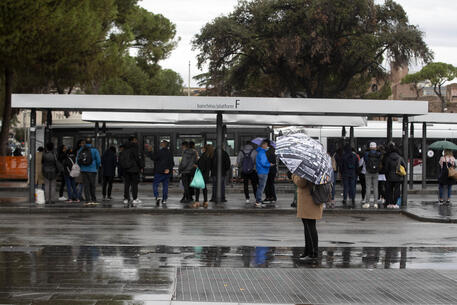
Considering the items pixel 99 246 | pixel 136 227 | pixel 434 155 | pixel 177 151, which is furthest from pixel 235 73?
pixel 99 246

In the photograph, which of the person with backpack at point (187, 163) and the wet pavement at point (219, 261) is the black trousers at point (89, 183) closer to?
the wet pavement at point (219, 261)

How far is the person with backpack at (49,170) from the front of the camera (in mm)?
18359

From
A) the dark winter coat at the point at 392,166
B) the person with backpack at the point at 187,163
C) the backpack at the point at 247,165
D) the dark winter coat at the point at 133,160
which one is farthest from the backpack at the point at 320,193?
the backpack at the point at 247,165

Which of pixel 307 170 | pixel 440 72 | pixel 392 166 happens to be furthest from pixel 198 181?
pixel 440 72

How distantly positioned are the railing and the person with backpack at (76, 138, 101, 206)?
12.2 meters

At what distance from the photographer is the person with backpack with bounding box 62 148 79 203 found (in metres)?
19.0

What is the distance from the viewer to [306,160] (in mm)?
9445

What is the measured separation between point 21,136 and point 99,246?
98.3m

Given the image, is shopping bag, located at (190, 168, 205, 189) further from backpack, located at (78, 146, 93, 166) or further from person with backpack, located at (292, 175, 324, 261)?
person with backpack, located at (292, 175, 324, 261)

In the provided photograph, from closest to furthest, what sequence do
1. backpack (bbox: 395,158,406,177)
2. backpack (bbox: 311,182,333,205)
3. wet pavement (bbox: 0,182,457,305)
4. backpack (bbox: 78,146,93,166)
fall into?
wet pavement (bbox: 0,182,457,305) → backpack (bbox: 311,182,333,205) → backpack (bbox: 395,158,406,177) → backpack (bbox: 78,146,93,166)

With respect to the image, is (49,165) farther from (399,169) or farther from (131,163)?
(399,169)

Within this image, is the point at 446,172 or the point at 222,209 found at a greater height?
the point at 446,172

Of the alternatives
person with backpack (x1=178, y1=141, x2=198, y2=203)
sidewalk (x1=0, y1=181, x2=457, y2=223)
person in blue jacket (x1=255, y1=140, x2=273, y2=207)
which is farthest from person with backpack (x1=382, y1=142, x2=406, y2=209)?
person with backpack (x1=178, y1=141, x2=198, y2=203)

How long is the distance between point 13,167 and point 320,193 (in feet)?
75.7
